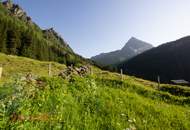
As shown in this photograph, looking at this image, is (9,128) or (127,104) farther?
(127,104)

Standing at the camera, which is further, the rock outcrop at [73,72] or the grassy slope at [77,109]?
the rock outcrop at [73,72]

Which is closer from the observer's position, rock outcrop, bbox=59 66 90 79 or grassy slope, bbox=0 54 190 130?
grassy slope, bbox=0 54 190 130

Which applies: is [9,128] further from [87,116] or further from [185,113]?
A: [185,113]

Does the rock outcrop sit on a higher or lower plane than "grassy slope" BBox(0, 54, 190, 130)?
higher

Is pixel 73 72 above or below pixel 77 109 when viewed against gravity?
above

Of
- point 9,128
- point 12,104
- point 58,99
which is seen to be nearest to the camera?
point 9,128

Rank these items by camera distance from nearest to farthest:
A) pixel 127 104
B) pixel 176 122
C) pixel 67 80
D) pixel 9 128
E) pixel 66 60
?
pixel 9 128
pixel 176 122
pixel 127 104
pixel 67 80
pixel 66 60

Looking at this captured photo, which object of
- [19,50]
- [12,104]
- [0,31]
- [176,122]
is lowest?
[176,122]

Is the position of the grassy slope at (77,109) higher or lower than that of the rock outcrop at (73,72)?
lower

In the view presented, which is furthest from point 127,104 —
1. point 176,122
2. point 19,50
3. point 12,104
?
point 19,50

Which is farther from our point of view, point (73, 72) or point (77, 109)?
point (73, 72)

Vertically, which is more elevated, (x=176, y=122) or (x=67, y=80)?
(x=67, y=80)

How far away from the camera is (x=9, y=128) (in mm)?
5707

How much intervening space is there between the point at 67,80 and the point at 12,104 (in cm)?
626
